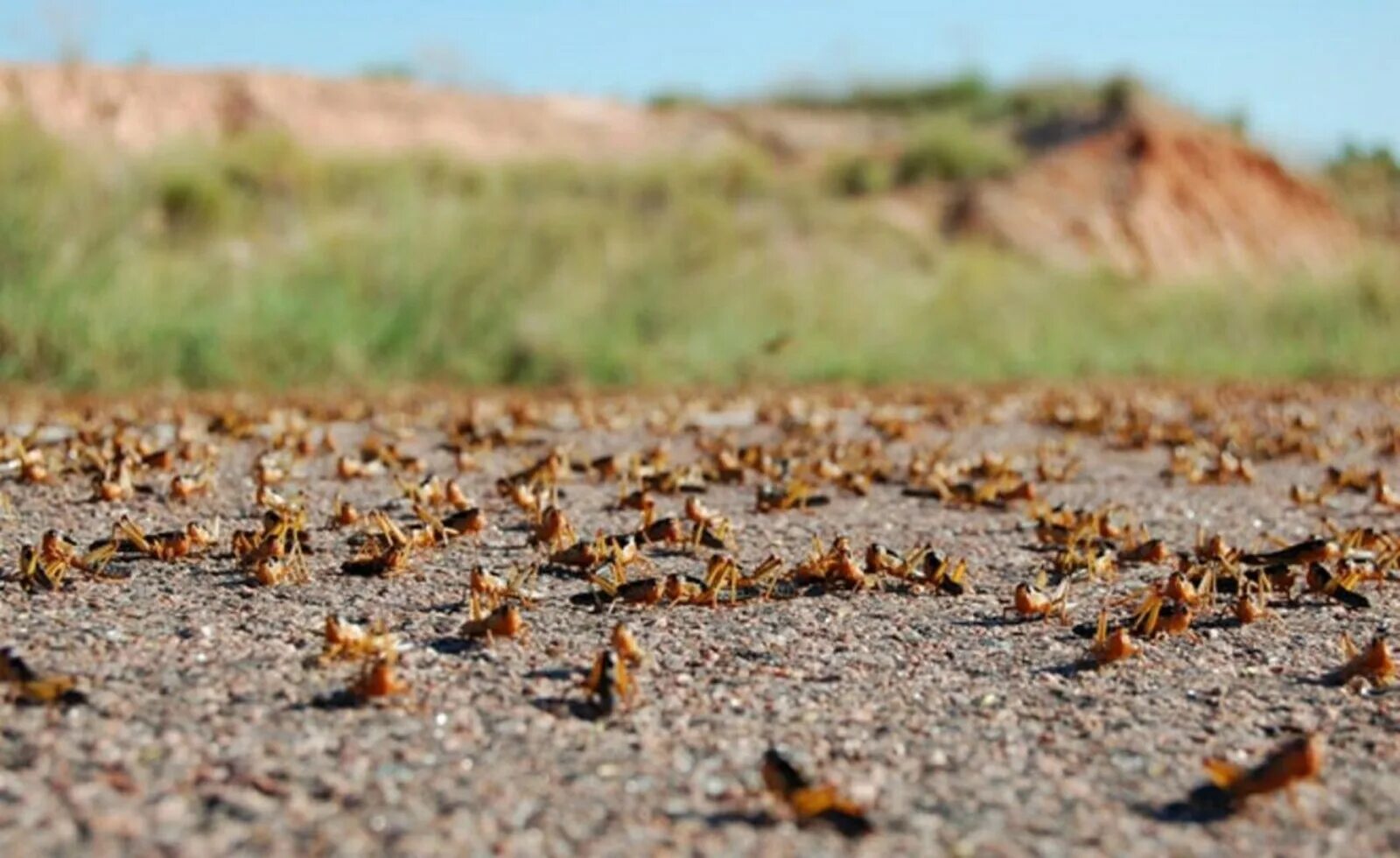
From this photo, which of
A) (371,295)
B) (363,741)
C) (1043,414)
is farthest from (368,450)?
(371,295)

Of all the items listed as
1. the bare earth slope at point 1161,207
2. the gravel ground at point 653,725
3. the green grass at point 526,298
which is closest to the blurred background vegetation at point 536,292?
the green grass at point 526,298

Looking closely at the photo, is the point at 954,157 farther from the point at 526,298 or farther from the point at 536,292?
the point at 526,298

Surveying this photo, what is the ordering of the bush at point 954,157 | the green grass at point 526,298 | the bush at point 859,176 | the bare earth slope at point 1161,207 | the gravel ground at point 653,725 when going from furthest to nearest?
the bush at point 954,157, the bush at point 859,176, the bare earth slope at point 1161,207, the green grass at point 526,298, the gravel ground at point 653,725

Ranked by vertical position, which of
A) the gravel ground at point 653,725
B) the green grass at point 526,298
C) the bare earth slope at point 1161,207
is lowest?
the gravel ground at point 653,725

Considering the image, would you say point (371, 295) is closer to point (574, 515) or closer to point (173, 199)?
point (173, 199)

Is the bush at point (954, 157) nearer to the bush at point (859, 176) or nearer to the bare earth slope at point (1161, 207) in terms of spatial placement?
the bush at point (859, 176)

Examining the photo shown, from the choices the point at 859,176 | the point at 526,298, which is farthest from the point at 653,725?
the point at 859,176

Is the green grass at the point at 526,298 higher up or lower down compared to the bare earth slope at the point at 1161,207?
lower down
